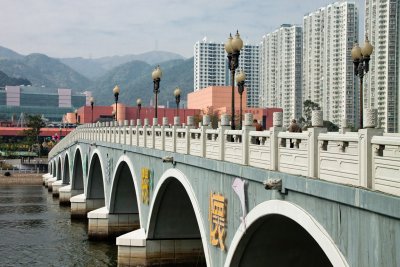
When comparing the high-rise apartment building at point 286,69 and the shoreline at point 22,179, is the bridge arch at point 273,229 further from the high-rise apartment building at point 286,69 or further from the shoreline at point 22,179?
the shoreline at point 22,179

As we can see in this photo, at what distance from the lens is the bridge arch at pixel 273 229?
38.2 ft

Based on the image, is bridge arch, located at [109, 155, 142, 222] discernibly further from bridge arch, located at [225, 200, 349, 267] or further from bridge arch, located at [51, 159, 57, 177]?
bridge arch, located at [51, 159, 57, 177]

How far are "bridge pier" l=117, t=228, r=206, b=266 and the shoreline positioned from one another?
212 feet

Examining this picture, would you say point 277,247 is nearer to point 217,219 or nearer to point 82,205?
point 217,219

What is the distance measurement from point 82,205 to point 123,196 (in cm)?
1222

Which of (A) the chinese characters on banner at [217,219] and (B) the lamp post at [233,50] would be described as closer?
(A) the chinese characters on banner at [217,219]

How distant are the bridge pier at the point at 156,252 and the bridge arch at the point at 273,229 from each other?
12764 millimetres

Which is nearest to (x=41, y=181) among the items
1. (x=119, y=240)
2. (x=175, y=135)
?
(x=119, y=240)

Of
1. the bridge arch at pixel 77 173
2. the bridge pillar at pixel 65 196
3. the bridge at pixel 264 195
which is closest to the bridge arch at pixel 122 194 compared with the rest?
the bridge at pixel 264 195

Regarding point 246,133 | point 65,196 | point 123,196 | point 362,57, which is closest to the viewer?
point 246,133

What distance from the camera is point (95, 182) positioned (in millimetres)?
52938

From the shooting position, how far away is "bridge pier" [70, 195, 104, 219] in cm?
5162

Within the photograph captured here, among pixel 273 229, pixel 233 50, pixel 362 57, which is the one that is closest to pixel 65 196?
pixel 233 50

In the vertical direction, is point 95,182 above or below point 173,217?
below
